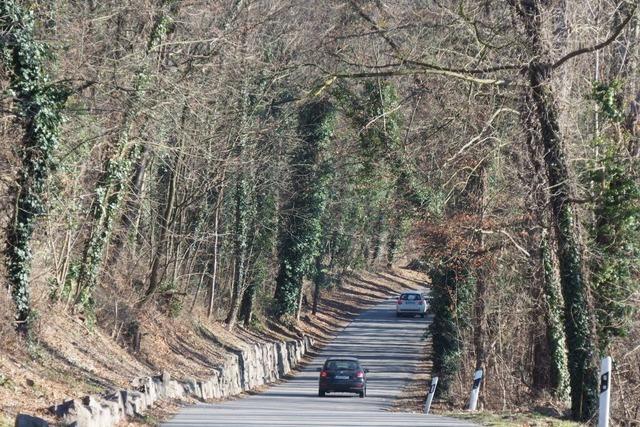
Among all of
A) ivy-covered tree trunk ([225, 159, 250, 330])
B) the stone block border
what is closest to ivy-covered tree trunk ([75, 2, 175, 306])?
the stone block border

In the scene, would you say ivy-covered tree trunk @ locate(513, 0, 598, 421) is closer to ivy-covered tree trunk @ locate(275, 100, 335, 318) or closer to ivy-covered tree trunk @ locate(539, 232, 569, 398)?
ivy-covered tree trunk @ locate(539, 232, 569, 398)

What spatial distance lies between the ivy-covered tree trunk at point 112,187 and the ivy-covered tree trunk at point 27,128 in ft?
10.6

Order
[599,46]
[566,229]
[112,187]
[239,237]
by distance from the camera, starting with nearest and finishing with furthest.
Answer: [599,46]
[566,229]
[112,187]
[239,237]

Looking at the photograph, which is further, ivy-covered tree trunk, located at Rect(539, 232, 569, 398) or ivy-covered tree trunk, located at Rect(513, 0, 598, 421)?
ivy-covered tree trunk, located at Rect(539, 232, 569, 398)

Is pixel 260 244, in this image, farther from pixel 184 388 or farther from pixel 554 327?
pixel 184 388

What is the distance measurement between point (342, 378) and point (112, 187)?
38.2ft

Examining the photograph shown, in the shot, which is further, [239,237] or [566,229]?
[239,237]

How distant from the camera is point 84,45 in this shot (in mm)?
24516

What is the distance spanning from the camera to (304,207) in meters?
50.9

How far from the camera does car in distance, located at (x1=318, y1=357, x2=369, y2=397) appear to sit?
36562 millimetres

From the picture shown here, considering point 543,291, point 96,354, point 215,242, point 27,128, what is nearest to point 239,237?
point 215,242

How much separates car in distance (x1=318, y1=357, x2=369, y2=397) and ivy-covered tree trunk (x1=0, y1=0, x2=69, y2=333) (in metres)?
15.6

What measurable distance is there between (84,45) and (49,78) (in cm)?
215

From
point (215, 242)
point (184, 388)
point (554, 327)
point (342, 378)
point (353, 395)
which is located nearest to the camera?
point (184, 388)
